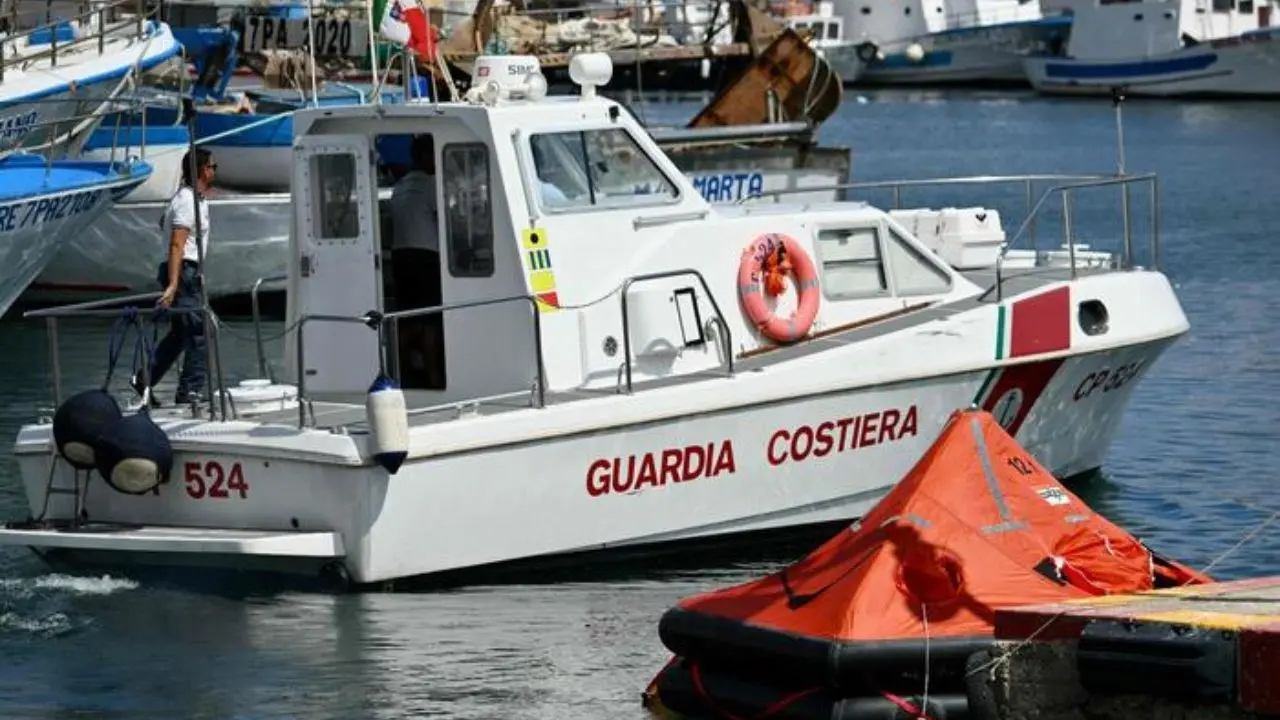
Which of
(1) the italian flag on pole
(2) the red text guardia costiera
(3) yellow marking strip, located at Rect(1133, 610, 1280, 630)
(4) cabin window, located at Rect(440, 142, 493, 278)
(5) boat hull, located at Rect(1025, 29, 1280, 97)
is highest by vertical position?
(1) the italian flag on pole

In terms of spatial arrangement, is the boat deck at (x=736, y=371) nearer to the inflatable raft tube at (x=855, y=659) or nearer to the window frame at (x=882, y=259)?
the window frame at (x=882, y=259)

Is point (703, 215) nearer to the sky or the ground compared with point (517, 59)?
nearer to the ground

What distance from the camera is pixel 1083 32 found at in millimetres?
76500

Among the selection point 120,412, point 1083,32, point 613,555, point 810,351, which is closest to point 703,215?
point 810,351

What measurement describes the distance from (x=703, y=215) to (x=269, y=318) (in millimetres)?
13289

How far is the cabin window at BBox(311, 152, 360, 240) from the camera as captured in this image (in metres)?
14.0

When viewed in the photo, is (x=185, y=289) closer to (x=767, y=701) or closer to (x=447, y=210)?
(x=447, y=210)

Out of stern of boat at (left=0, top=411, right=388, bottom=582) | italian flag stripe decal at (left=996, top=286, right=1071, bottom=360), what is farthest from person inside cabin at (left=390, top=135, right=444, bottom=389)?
italian flag stripe decal at (left=996, top=286, right=1071, bottom=360)

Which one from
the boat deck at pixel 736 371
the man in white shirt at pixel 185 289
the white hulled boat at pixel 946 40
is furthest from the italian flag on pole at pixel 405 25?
the white hulled boat at pixel 946 40

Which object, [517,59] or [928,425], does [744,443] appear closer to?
[928,425]

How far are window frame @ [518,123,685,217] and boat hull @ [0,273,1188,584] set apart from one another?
1.12m

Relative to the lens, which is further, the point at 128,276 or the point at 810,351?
the point at 128,276

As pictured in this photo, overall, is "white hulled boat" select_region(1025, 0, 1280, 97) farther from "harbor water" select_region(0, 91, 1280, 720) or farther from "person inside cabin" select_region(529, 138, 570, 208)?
"person inside cabin" select_region(529, 138, 570, 208)

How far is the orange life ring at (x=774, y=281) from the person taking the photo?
45.9ft
